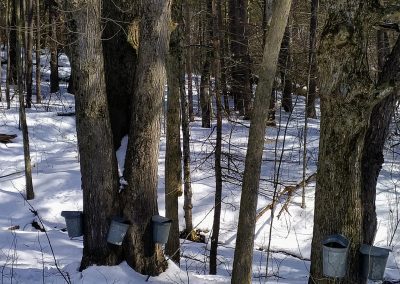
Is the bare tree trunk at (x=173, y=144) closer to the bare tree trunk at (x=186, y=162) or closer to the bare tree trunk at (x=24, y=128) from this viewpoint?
the bare tree trunk at (x=186, y=162)

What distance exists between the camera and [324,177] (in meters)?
4.55

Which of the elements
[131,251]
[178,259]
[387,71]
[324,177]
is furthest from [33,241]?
[387,71]

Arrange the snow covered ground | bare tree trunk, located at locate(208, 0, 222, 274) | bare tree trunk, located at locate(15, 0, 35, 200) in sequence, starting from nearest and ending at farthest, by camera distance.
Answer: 1. the snow covered ground
2. bare tree trunk, located at locate(208, 0, 222, 274)
3. bare tree trunk, located at locate(15, 0, 35, 200)

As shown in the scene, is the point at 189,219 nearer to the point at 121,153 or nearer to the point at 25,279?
the point at 121,153

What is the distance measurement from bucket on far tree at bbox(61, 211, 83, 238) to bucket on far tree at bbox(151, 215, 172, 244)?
821 mm

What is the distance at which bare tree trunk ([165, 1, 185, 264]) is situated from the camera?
25.3 feet

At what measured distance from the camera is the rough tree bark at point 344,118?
421 centimetres

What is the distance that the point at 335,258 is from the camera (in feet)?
13.7

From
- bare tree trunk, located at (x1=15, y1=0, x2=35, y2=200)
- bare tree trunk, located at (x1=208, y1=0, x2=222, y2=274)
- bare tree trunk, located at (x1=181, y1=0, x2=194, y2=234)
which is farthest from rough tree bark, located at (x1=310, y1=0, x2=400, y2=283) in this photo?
bare tree trunk, located at (x1=15, y1=0, x2=35, y2=200)

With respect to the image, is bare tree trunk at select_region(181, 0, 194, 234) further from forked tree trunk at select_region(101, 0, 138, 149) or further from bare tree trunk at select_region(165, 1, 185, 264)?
forked tree trunk at select_region(101, 0, 138, 149)

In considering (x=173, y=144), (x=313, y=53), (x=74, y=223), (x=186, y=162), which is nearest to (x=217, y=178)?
(x=186, y=162)

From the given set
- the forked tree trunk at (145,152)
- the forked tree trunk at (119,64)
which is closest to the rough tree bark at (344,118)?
the forked tree trunk at (145,152)

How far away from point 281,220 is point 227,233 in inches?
50.7

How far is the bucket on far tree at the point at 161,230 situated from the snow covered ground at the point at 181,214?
454mm
